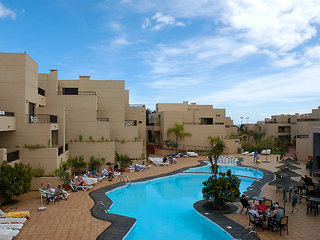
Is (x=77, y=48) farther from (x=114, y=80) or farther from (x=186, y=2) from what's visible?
(x=186, y=2)

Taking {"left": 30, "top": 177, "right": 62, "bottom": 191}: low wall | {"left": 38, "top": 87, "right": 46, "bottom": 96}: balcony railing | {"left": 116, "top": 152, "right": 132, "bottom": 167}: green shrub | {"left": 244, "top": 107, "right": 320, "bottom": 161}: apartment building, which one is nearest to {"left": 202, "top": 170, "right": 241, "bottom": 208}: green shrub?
{"left": 30, "top": 177, "right": 62, "bottom": 191}: low wall

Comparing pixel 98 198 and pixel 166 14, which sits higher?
pixel 166 14

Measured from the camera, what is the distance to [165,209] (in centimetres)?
1395

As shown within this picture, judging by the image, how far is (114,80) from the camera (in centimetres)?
2616

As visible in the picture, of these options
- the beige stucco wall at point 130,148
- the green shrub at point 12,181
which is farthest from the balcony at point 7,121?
the beige stucco wall at point 130,148

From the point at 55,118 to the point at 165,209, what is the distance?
11.1 metres

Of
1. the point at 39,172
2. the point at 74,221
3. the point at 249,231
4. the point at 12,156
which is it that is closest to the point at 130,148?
the point at 39,172

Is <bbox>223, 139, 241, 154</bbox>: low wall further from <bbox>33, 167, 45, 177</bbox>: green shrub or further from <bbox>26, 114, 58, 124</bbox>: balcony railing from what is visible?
<bbox>33, 167, 45, 177</bbox>: green shrub

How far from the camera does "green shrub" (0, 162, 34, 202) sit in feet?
40.7

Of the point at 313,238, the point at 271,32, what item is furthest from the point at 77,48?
the point at 313,238

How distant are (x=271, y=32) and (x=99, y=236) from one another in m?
18.1

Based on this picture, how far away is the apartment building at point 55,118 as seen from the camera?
16.4 meters

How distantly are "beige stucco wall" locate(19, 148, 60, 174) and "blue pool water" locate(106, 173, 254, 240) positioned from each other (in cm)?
434

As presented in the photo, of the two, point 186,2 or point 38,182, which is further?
point 186,2
